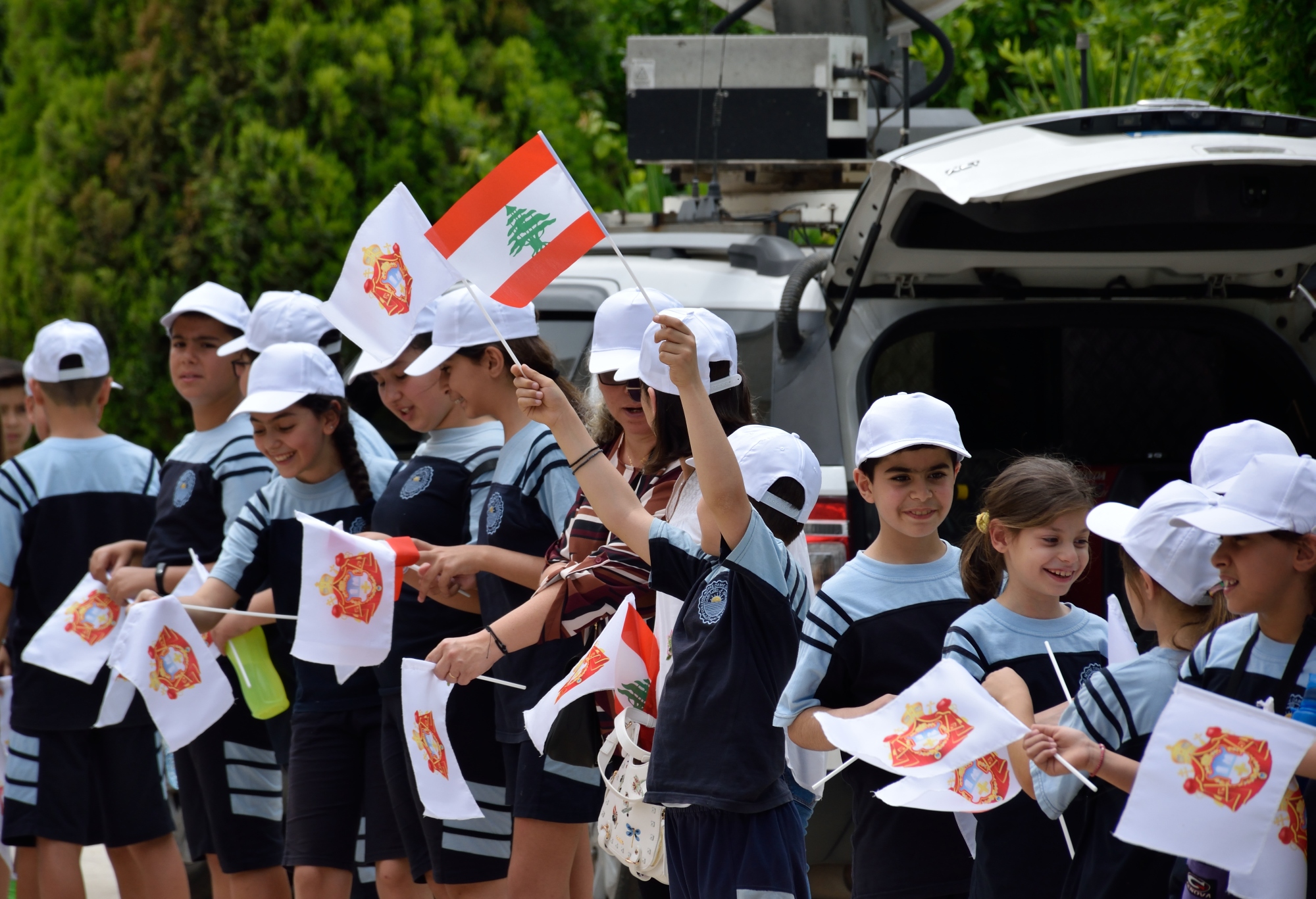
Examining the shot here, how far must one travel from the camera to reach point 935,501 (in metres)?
3.22

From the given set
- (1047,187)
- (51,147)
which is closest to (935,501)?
(1047,187)

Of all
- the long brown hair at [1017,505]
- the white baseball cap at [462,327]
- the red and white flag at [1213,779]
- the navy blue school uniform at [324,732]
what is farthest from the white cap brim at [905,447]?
the navy blue school uniform at [324,732]

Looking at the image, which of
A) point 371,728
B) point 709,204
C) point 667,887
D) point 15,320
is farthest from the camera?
point 15,320

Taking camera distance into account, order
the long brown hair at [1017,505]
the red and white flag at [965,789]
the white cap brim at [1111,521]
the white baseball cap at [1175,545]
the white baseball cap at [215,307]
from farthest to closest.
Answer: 1. the white baseball cap at [215,307]
2. the long brown hair at [1017,505]
3. the red and white flag at [965,789]
4. the white cap brim at [1111,521]
5. the white baseball cap at [1175,545]

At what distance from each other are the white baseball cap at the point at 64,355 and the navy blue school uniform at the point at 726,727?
9.61 feet

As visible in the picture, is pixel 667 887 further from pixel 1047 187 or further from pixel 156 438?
pixel 156 438

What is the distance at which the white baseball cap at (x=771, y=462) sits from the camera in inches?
123

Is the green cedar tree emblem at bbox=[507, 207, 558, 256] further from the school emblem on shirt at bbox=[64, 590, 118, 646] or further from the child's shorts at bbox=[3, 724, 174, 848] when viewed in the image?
the child's shorts at bbox=[3, 724, 174, 848]

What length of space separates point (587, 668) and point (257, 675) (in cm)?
170

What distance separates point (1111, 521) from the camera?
9.14 ft

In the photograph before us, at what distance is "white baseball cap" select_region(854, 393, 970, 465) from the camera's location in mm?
3205

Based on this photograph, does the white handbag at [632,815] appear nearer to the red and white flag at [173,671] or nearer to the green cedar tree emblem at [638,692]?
the green cedar tree emblem at [638,692]

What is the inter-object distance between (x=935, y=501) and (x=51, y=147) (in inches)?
324

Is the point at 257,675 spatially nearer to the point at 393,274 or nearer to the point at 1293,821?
the point at 393,274
